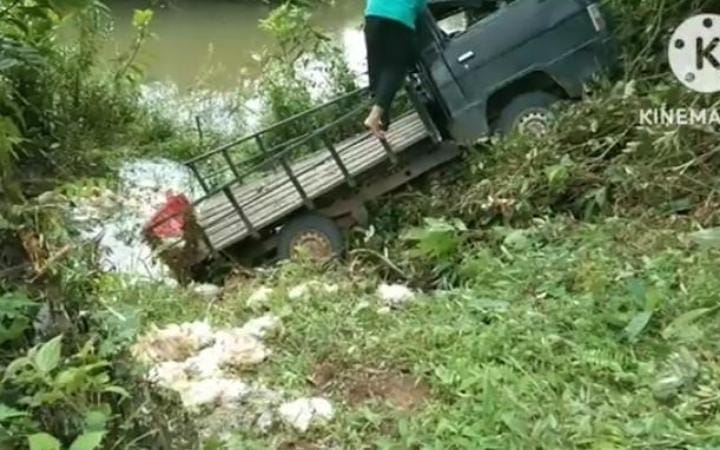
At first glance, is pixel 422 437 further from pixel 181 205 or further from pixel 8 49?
pixel 181 205

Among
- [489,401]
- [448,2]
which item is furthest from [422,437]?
[448,2]

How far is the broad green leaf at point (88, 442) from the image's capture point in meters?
2.36

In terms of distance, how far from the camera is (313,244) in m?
6.31

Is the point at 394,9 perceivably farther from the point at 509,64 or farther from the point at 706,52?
the point at 706,52

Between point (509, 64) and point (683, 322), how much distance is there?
309cm

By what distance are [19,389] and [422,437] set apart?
4.67ft

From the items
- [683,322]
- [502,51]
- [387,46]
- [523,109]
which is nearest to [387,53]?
[387,46]

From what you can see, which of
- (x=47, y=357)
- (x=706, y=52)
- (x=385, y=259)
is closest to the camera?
(x=47, y=357)

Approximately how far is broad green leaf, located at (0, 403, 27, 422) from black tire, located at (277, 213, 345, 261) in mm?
3830

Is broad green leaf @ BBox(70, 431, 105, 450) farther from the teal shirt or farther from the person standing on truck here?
the teal shirt

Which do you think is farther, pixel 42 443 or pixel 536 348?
pixel 536 348

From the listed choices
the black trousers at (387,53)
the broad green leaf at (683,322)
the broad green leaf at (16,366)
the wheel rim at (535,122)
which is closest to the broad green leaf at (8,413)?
the broad green leaf at (16,366)

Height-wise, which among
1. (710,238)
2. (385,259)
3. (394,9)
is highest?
(394,9)

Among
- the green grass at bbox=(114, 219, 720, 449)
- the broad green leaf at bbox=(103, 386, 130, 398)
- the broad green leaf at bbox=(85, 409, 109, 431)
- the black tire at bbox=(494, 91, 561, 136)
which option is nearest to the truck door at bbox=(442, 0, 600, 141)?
the black tire at bbox=(494, 91, 561, 136)
